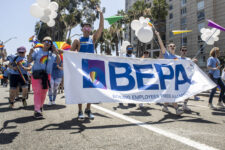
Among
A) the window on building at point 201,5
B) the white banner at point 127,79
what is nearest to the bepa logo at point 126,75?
the white banner at point 127,79

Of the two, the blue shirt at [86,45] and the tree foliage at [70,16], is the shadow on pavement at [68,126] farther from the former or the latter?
the tree foliage at [70,16]

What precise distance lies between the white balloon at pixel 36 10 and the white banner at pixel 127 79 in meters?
1.13

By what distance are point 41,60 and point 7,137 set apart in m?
1.94

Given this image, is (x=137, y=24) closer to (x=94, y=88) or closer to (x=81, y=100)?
(x=94, y=88)

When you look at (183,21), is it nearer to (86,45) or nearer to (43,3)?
(86,45)

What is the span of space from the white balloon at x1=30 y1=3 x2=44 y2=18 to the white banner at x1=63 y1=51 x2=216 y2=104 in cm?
113

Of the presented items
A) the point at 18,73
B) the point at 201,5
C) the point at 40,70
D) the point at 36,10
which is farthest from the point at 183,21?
the point at 40,70

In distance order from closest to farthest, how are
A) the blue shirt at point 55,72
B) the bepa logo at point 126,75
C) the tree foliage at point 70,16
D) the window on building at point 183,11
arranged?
the bepa logo at point 126,75
the blue shirt at point 55,72
the tree foliage at point 70,16
the window on building at point 183,11

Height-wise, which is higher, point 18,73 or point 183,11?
point 183,11

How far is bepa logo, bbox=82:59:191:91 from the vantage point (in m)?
4.07

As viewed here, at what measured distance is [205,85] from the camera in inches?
199

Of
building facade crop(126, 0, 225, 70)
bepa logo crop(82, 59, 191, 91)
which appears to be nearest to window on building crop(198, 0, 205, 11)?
building facade crop(126, 0, 225, 70)

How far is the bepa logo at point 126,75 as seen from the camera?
4075mm

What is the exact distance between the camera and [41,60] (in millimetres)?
4359
